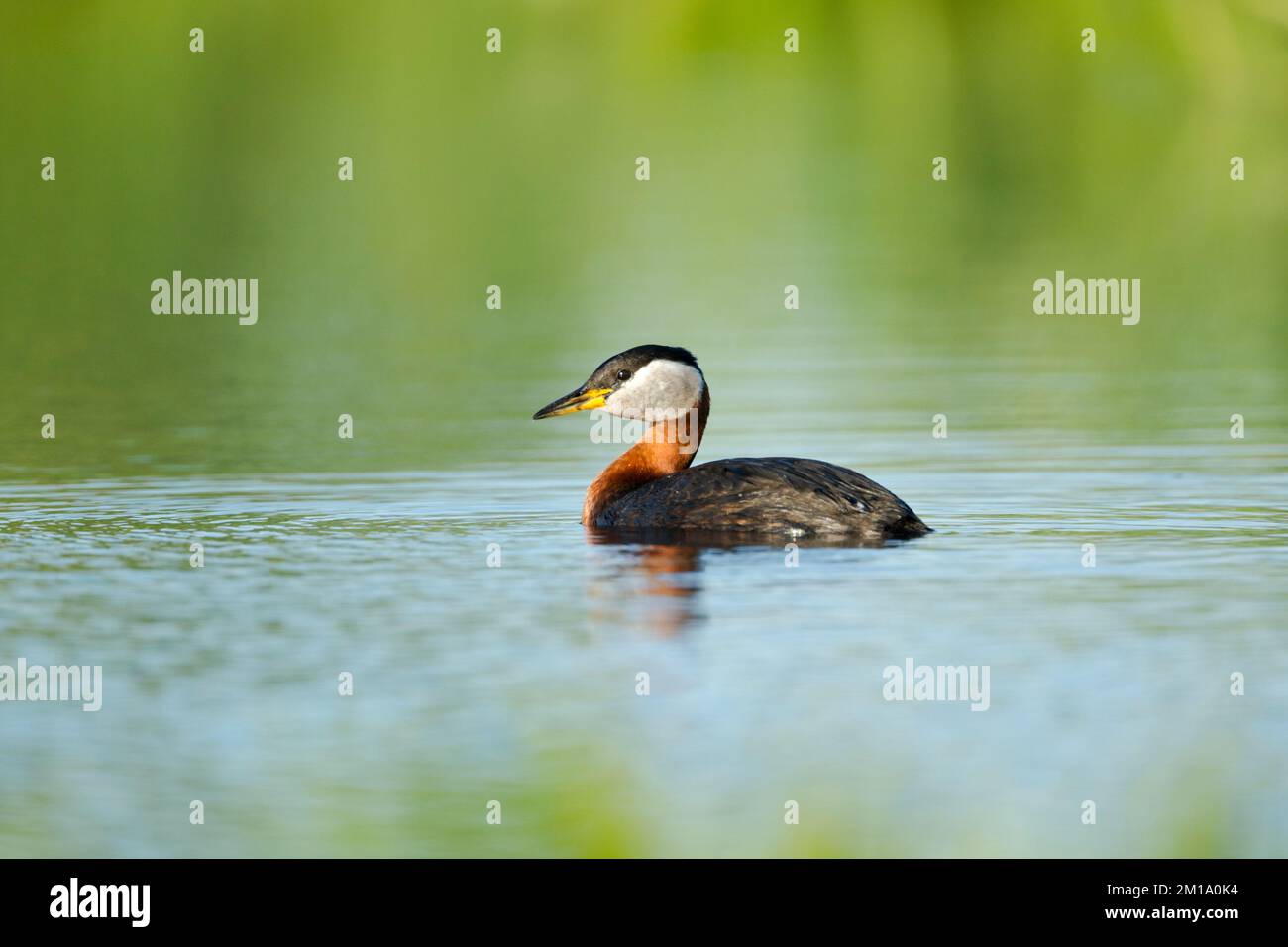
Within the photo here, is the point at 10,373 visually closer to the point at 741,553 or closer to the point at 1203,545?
the point at 741,553

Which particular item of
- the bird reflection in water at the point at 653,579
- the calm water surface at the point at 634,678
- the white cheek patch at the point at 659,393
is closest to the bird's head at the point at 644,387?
the white cheek patch at the point at 659,393

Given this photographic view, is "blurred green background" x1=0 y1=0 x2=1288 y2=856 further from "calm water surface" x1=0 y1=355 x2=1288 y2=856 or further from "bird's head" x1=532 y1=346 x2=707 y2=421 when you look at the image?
"bird's head" x1=532 y1=346 x2=707 y2=421

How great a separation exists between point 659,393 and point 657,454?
338 mm

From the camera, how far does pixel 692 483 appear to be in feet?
38.0

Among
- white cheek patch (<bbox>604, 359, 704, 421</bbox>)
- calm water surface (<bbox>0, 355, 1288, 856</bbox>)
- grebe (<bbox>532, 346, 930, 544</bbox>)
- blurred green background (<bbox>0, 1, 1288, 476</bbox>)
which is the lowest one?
calm water surface (<bbox>0, 355, 1288, 856</bbox>)

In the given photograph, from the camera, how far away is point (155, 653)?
887 cm

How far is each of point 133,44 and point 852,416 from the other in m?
26.3

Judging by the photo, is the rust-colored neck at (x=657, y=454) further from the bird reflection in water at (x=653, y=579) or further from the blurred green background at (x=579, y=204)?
the blurred green background at (x=579, y=204)

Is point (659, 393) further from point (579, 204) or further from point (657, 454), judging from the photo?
point (579, 204)

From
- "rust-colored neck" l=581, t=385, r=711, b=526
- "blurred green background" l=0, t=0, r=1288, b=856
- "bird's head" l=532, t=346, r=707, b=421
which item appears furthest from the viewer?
"bird's head" l=532, t=346, r=707, b=421

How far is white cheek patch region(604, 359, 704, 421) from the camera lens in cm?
1250

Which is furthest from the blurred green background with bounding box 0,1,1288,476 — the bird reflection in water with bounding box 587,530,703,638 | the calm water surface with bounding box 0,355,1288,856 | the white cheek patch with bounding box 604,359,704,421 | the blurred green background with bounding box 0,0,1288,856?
the calm water surface with bounding box 0,355,1288,856

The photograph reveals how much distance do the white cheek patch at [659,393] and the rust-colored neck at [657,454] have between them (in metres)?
0.06

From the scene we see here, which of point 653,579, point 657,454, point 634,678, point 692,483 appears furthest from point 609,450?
point 634,678
